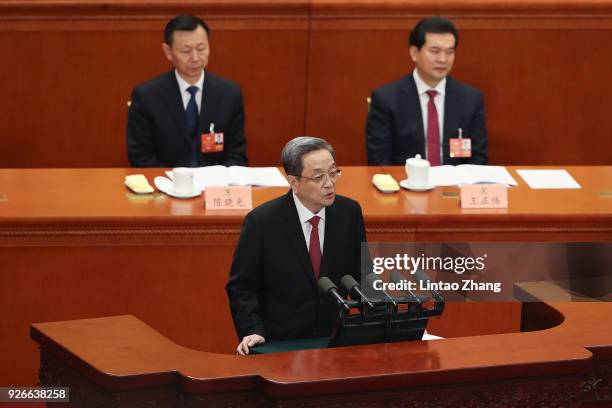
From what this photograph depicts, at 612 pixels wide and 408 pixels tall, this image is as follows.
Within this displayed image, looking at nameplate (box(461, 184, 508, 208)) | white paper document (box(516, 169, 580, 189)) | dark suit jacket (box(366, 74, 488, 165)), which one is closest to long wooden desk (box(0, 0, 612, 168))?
dark suit jacket (box(366, 74, 488, 165))

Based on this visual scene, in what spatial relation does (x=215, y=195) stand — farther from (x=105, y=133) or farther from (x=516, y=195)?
(x=105, y=133)

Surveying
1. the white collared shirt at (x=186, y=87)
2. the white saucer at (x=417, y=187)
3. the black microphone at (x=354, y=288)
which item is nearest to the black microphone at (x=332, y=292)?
the black microphone at (x=354, y=288)

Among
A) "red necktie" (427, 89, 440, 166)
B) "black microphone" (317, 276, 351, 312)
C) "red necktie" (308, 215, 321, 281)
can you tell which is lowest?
"black microphone" (317, 276, 351, 312)

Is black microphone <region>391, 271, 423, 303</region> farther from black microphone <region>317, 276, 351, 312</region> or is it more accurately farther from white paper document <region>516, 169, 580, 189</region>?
white paper document <region>516, 169, 580, 189</region>

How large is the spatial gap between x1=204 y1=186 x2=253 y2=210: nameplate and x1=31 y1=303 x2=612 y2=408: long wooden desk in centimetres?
131

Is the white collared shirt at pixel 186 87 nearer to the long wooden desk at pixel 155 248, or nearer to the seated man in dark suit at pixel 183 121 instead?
the seated man in dark suit at pixel 183 121

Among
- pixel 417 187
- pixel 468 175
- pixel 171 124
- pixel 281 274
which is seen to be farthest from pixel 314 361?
pixel 171 124

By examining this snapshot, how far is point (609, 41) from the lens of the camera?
20.6 feet

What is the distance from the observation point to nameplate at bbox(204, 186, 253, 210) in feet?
15.1

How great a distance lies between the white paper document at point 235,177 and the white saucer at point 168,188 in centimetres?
7

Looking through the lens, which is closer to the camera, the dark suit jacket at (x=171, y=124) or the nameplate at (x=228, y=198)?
the nameplate at (x=228, y=198)

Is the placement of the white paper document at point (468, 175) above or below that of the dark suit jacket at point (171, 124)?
below

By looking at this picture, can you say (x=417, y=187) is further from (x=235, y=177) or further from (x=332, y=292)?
(x=332, y=292)

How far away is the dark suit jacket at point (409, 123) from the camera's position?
5.65m
